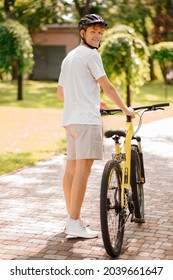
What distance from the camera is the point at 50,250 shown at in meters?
5.10

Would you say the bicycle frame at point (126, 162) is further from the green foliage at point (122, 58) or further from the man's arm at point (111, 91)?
the green foliage at point (122, 58)

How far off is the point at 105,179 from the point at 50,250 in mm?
823

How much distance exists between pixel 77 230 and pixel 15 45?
21.7 metres

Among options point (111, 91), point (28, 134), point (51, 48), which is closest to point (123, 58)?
point (28, 134)

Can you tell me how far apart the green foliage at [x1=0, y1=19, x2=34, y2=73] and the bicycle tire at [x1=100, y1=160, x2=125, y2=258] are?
21.7 m

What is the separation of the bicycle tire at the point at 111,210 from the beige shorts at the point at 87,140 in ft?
0.75

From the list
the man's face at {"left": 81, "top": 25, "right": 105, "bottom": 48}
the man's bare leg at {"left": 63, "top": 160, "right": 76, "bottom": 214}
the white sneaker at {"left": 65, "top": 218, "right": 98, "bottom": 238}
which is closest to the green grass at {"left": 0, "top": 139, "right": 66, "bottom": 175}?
the man's bare leg at {"left": 63, "top": 160, "right": 76, "bottom": 214}

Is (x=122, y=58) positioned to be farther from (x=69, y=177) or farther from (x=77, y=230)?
(x=77, y=230)

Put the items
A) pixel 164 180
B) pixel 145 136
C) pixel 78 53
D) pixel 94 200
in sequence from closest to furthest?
1. pixel 78 53
2. pixel 94 200
3. pixel 164 180
4. pixel 145 136

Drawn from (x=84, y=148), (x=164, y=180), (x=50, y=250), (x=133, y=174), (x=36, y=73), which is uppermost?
Result: (x=84, y=148)

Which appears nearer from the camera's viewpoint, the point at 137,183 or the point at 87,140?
the point at 87,140

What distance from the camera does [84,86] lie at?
508 centimetres
